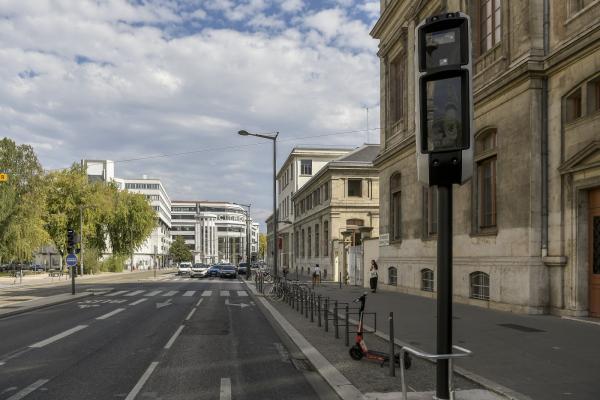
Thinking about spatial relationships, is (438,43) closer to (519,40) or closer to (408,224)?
(519,40)

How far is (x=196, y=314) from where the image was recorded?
59.6 ft

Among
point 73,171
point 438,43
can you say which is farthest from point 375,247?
point 73,171

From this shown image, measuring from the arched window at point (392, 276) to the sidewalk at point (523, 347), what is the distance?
11.0 meters

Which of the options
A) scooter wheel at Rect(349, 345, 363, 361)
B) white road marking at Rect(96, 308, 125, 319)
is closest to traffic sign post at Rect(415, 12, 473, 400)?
scooter wheel at Rect(349, 345, 363, 361)

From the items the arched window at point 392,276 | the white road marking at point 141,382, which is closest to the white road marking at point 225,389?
the white road marking at point 141,382

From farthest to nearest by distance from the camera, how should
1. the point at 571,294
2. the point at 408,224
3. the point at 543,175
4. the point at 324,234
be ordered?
the point at 324,234 < the point at 408,224 < the point at 543,175 < the point at 571,294

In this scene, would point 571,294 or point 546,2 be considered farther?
point 546,2

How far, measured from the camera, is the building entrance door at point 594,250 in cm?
1440

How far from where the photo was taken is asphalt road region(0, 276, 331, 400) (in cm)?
752

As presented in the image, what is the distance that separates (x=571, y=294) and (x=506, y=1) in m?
9.55

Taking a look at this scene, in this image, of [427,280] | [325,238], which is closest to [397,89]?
[427,280]

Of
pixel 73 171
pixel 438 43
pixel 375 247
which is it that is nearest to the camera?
pixel 438 43

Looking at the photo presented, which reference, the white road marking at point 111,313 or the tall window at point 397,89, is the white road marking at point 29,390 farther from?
the tall window at point 397,89

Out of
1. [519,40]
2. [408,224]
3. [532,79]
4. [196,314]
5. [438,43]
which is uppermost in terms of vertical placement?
[519,40]
